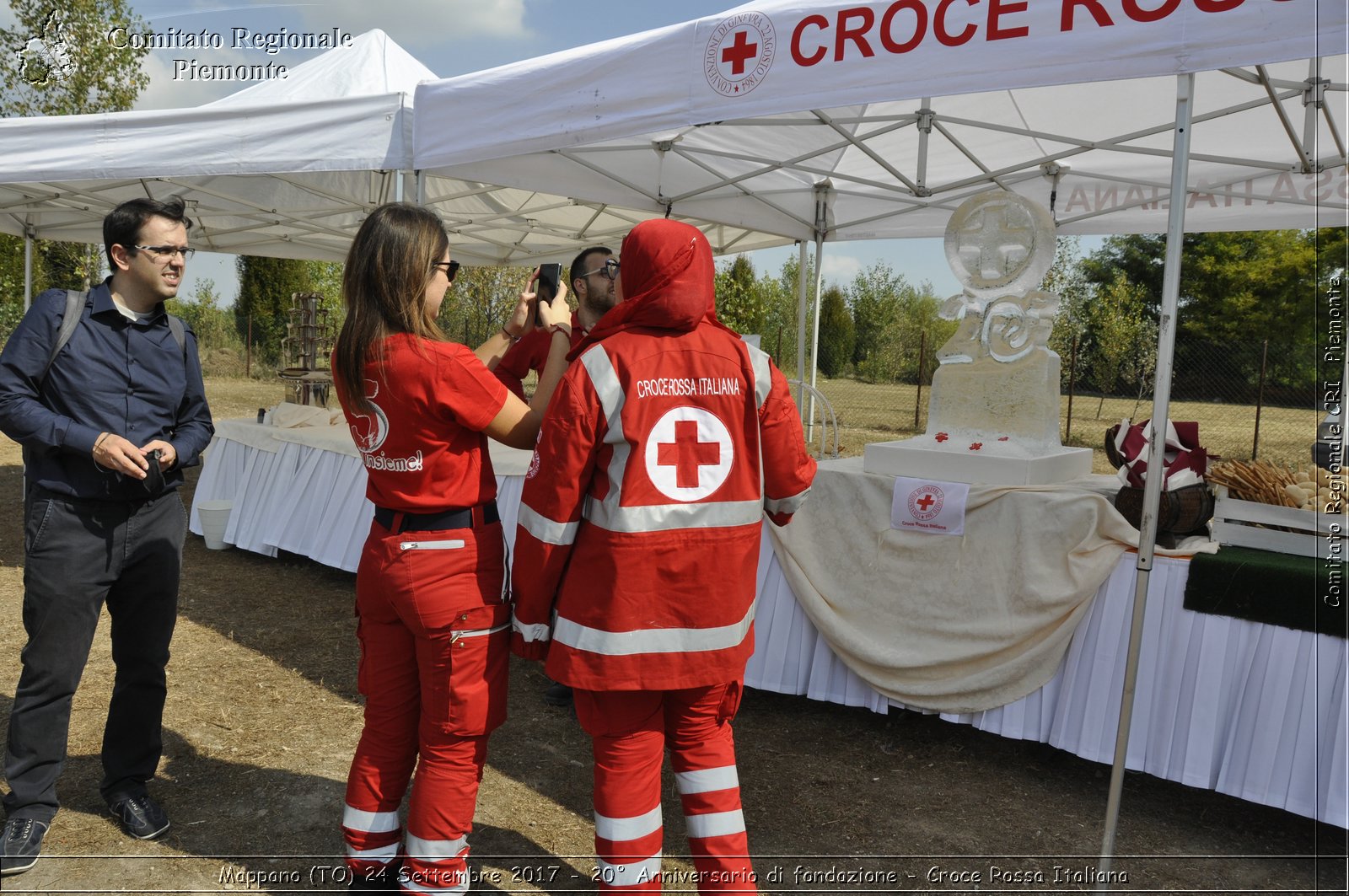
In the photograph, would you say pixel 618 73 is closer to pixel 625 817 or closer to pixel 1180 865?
pixel 625 817

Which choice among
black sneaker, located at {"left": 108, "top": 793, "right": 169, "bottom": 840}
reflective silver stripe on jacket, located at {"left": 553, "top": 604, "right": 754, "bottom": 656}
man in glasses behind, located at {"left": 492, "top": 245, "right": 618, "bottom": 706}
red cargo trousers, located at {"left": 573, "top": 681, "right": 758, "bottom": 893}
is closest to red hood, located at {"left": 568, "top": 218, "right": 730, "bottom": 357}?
man in glasses behind, located at {"left": 492, "top": 245, "right": 618, "bottom": 706}

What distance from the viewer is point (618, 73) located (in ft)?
9.69

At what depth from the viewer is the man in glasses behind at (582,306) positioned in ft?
8.25

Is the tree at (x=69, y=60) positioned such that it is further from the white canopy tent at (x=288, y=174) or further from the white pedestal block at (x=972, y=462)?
the white pedestal block at (x=972, y=462)

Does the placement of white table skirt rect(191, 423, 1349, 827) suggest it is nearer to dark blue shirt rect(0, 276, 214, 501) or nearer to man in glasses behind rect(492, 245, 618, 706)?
man in glasses behind rect(492, 245, 618, 706)

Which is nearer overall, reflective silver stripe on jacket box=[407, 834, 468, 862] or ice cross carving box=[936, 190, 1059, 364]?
reflective silver stripe on jacket box=[407, 834, 468, 862]

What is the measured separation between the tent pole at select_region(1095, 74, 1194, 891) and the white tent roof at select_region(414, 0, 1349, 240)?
16 centimetres

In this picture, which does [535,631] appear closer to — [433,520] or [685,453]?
[433,520]

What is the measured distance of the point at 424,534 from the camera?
6.56 ft

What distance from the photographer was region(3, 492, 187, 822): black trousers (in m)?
2.29

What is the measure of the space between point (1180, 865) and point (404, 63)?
607 cm

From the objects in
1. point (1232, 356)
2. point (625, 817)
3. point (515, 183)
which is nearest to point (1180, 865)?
point (625, 817)

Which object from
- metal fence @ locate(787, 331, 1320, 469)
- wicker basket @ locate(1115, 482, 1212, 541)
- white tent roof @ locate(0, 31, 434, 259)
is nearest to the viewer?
wicker basket @ locate(1115, 482, 1212, 541)

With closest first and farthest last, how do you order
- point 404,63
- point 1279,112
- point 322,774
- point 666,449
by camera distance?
point 666,449 → point 322,774 → point 1279,112 → point 404,63
